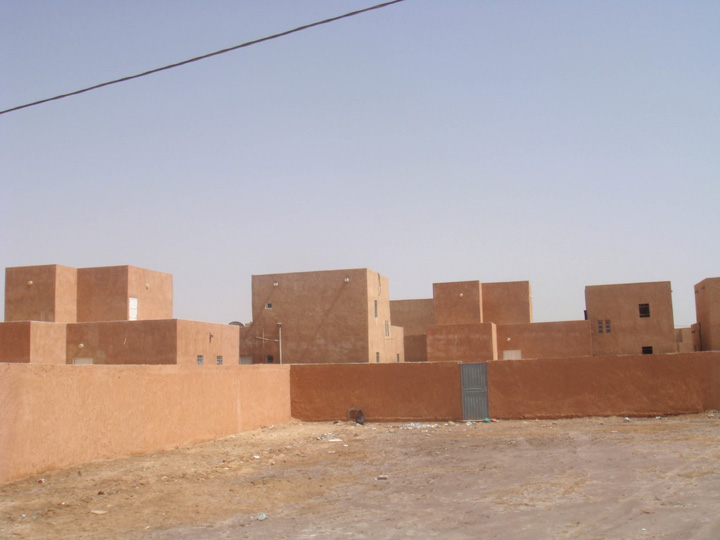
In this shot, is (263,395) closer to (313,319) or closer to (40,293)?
(313,319)

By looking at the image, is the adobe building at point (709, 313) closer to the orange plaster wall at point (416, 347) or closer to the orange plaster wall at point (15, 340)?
the orange plaster wall at point (416, 347)

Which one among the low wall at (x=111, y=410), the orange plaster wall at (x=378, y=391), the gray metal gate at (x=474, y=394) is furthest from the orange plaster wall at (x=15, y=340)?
the gray metal gate at (x=474, y=394)

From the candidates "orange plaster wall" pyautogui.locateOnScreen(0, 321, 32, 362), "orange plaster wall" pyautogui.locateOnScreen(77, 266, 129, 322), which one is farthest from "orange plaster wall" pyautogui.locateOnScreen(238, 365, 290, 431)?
"orange plaster wall" pyautogui.locateOnScreen(77, 266, 129, 322)

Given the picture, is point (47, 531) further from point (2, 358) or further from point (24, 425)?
point (2, 358)

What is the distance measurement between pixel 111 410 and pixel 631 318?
2937cm

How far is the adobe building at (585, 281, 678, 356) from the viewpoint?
123 feet

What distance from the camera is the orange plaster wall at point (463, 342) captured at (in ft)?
116

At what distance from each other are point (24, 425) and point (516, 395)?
16825 millimetres

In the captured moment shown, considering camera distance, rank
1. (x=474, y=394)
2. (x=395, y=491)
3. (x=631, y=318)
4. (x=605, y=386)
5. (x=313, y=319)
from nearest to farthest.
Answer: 1. (x=395, y=491)
2. (x=605, y=386)
3. (x=474, y=394)
4. (x=313, y=319)
5. (x=631, y=318)

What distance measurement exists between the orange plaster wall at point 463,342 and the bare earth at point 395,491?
15.0m

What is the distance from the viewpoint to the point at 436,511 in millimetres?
11125

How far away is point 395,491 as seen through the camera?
510 inches

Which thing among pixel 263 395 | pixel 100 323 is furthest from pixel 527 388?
pixel 100 323

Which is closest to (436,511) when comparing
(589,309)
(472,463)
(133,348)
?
(472,463)
